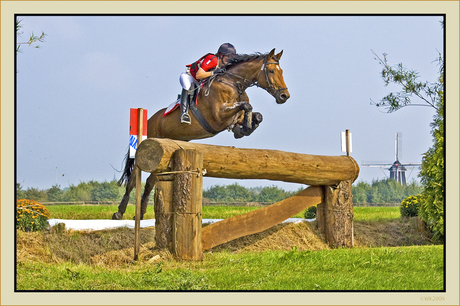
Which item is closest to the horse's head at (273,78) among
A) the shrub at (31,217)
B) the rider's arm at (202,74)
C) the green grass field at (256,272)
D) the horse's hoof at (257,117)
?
the horse's hoof at (257,117)

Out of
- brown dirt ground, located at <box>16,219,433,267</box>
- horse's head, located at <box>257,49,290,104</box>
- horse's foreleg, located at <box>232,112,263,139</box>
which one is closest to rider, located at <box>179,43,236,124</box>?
horse's head, located at <box>257,49,290,104</box>

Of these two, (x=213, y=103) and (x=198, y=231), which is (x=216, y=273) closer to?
(x=198, y=231)

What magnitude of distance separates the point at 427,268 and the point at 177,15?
3976 millimetres

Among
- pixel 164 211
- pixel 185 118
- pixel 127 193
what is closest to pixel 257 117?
pixel 185 118

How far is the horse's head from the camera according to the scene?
6980 millimetres

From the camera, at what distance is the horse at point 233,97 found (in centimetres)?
699

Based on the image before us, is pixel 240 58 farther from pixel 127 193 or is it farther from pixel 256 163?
pixel 127 193

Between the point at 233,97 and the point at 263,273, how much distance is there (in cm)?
290

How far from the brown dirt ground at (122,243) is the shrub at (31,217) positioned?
213 mm

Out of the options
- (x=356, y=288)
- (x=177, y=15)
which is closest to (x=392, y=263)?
(x=356, y=288)

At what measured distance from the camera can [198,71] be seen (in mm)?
7191

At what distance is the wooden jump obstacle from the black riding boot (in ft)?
3.21

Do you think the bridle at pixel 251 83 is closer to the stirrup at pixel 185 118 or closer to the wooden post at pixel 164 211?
the stirrup at pixel 185 118

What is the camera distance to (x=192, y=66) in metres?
7.33
